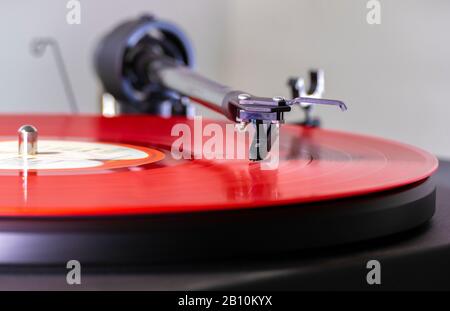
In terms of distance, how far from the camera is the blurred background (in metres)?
1.82

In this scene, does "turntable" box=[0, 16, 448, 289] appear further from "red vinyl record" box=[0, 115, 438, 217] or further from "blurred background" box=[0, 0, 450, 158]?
"blurred background" box=[0, 0, 450, 158]

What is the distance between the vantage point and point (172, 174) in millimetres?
707

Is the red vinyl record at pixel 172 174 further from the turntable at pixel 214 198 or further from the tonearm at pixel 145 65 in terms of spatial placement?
the tonearm at pixel 145 65

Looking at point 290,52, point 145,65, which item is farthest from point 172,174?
point 290,52

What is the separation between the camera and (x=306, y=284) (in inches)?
21.5

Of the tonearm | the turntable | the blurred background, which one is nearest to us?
the turntable

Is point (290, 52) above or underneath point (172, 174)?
above

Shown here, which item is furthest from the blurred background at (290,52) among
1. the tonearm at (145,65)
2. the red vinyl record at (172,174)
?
the red vinyl record at (172,174)

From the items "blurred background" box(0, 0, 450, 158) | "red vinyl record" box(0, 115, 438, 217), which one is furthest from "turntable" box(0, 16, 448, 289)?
"blurred background" box(0, 0, 450, 158)

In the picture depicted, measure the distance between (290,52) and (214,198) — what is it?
5.71ft

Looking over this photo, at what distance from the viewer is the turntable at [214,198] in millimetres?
521

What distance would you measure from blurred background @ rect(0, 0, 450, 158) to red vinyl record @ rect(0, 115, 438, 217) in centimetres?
71

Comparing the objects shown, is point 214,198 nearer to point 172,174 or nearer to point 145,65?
point 172,174
